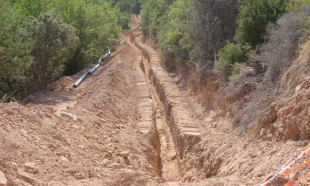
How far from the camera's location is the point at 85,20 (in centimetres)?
2330

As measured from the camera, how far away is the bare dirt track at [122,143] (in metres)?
7.40

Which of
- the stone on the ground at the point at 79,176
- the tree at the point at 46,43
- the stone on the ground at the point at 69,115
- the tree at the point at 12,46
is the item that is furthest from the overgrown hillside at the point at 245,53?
the tree at the point at 12,46

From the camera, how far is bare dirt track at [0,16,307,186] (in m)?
7.40

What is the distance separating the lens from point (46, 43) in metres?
16.1

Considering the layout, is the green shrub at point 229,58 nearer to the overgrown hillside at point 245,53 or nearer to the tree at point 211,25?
the overgrown hillside at point 245,53

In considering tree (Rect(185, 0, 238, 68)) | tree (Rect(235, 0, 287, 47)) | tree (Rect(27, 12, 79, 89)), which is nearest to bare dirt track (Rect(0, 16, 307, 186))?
tree (Rect(27, 12, 79, 89))

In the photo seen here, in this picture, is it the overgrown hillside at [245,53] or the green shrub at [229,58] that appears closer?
the overgrown hillside at [245,53]

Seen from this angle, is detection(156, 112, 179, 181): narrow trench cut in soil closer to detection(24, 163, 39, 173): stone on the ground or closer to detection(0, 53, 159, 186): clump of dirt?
detection(0, 53, 159, 186): clump of dirt

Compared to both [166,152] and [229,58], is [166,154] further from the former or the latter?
[229,58]

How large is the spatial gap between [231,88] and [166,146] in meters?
3.15

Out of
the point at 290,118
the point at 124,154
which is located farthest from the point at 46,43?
the point at 290,118

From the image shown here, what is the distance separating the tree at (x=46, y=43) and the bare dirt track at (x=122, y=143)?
107 cm

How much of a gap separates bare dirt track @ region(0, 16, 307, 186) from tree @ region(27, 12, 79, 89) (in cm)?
107

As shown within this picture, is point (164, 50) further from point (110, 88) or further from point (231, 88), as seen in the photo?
point (231, 88)
